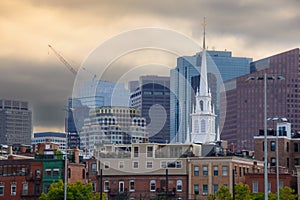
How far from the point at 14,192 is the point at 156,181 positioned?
72.2 ft

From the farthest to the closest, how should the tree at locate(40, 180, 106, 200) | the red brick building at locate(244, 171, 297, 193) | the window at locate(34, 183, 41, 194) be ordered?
the window at locate(34, 183, 41, 194) → the red brick building at locate(244, 171, 297, 193) → the tree at locate(40, 180, 106, 200)

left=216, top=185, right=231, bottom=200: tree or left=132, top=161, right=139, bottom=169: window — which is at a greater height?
left=132, top=161, right=139, bottom=169: window

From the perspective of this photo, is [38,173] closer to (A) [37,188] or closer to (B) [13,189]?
(A) [37,188]

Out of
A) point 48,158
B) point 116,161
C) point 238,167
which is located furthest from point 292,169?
point 48,158

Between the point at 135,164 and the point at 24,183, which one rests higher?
the point at 135,164

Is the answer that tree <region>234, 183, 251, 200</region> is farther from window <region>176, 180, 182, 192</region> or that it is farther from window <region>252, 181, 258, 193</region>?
window <region>176, 180, 182, 192</region>

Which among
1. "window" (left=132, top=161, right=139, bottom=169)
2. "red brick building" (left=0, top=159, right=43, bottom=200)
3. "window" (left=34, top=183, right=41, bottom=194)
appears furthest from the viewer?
"window" (left=132, top=161, right=139, bottom=169)

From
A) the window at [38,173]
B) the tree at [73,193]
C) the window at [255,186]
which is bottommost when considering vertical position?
the tree at [73,193]

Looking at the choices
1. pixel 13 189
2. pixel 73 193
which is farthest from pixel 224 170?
pixel 13 189

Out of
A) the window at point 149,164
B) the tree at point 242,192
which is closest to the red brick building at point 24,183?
the window at point 149,164

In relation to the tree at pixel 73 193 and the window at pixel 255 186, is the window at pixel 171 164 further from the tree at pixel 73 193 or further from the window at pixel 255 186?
the tree at pixel 73 193

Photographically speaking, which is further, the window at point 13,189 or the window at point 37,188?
the window at point 13,189

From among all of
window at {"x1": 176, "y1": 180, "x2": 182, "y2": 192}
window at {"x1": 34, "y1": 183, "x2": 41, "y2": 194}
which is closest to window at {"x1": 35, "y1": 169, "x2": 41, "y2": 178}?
window at {"x1": 34, "y1": 183, "x2": 41, "y2": 194}

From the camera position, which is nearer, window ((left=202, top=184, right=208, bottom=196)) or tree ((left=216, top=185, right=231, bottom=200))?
tree ((left=216, top=185, right=231, bottom=200))
